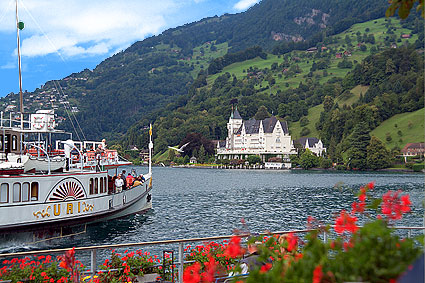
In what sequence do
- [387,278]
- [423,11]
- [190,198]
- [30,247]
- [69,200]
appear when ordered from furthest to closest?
[190,198]
[69,200]
[30,247]
[423,11]
[387,278]

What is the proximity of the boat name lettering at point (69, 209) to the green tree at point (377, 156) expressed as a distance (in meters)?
144

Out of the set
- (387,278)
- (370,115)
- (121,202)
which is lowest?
(121,202)

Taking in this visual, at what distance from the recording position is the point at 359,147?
555 feet

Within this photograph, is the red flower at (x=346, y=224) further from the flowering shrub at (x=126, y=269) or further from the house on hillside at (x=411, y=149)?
the house on hillside at (x=411, y=149)

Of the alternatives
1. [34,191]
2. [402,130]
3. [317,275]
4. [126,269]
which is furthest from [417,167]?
[317,275]

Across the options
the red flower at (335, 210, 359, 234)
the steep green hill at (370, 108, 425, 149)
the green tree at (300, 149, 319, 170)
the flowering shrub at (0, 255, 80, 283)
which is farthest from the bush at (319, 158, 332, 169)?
the red flower at (335, 210, 359, 234)

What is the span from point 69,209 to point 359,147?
154539 mm

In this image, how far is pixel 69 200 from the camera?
2759 cm

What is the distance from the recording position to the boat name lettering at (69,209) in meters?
25.5

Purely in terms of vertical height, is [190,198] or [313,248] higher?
[313,248]

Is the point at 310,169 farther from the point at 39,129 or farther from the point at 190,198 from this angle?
the point at 39,129

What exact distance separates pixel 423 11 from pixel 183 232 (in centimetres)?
3221

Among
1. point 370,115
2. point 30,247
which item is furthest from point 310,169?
point 30,247

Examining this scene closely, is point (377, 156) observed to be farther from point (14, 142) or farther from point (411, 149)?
point (14, 142)
